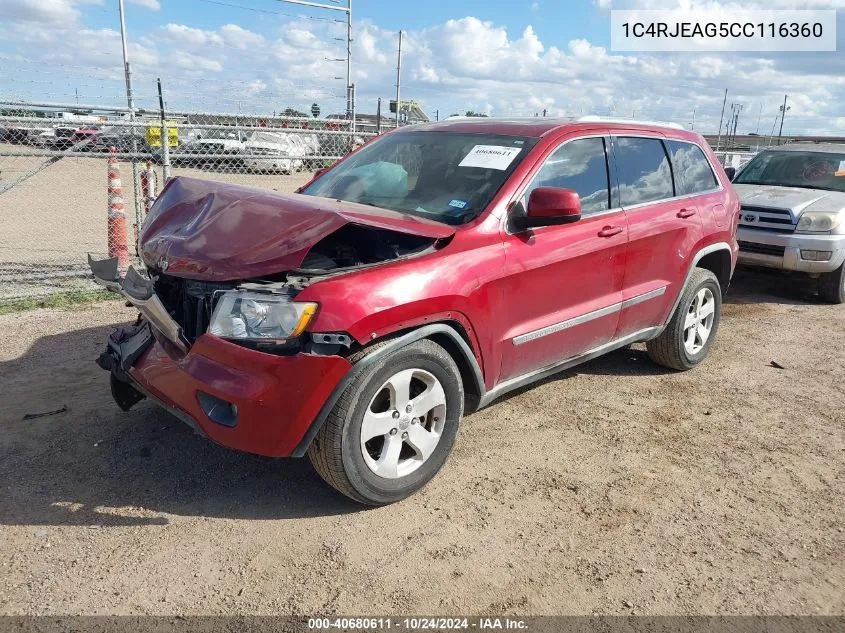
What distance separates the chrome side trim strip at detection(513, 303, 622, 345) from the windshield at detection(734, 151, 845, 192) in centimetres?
562

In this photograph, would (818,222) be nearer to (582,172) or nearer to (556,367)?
(582,172)

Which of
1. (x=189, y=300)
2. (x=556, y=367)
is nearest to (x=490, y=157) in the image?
(x=556, y=367)

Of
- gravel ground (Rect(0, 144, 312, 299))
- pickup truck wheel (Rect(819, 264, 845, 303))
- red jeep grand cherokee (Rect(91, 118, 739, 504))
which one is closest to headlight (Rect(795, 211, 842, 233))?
pickup truck wheel (Rect(819, 264, 845, 303))

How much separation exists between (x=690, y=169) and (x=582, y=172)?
1445 millimetres

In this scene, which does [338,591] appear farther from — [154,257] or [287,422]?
[154,257]

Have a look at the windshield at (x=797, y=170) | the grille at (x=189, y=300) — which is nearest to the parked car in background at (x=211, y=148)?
the grille at (x=189, y=300)

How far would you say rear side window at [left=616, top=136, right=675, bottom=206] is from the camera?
4.36 m

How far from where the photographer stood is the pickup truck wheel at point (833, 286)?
753 cm

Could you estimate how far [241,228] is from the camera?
3127mm

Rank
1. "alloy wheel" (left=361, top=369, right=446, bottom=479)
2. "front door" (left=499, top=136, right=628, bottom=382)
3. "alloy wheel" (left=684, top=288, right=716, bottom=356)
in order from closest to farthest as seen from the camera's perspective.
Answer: "alloy wheel" (left=361, top=369, right=446, bottom=479)
"front door" (left=499, top=136, right=628, bottom=382)
"alloy wheel" (left=684, top=288, right=716, bottom=356)

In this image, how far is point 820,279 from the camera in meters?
7.66

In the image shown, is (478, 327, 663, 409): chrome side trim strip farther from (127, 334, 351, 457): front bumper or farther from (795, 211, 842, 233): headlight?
(795, 211, 842, 233): headlight

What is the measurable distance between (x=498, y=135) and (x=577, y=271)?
0.94 m

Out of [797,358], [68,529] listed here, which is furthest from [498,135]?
[797,358]
